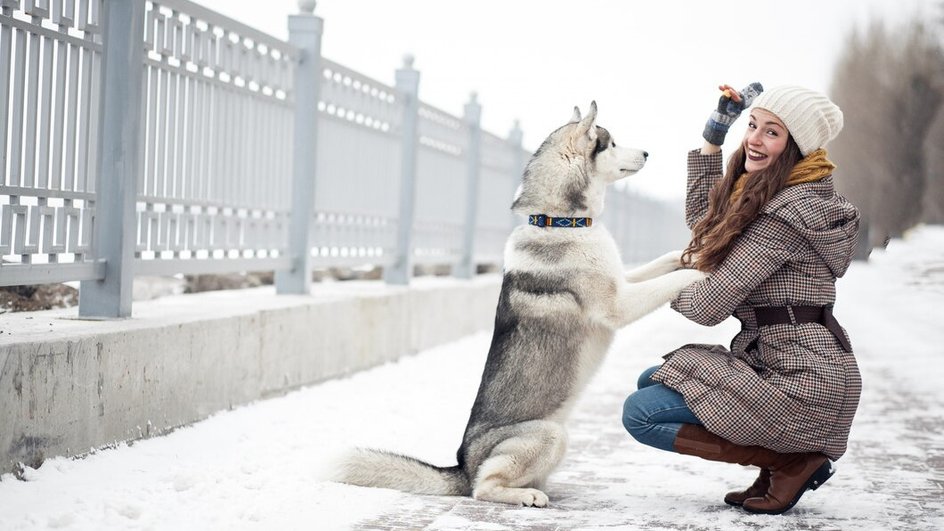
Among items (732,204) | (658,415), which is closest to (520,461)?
(658,415)

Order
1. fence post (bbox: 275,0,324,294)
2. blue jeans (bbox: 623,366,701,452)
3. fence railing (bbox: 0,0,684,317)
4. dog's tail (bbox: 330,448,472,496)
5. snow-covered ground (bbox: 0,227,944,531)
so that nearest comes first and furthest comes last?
snow-covered ground (bbox: 0,227,944,531) → blue jeans (bbox: 623,366,701,452) → dog's tail (bbox: 330,448,472,496) → fence railing (bbox: 0,0,684,317) → fence post (bbox: 275,0,324,294)

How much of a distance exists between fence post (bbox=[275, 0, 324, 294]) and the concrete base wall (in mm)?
252

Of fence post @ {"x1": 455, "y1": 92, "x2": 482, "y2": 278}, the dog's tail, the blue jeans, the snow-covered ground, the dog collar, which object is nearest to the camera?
the snow-covered ground

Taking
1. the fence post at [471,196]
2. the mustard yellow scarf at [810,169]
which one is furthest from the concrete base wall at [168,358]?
the fence post at [471,196]

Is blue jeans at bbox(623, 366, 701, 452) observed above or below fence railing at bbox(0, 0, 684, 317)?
below

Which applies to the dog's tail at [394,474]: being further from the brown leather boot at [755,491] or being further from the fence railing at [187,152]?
the fence railing at [187,152]

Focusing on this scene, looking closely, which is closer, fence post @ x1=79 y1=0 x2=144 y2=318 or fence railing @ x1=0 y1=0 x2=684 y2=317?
fence railing @ x1=0 y1=0 x2=684 y2=317

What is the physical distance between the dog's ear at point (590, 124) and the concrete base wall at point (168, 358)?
2.43 meters

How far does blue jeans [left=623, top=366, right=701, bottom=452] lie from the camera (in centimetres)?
462

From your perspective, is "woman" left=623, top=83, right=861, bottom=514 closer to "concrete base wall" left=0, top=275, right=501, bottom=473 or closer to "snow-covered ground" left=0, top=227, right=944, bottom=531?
"snow-covered ground" left=0, top=227, right=944, bottom=531

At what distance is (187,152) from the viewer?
22.5 ft

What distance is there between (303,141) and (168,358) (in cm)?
320

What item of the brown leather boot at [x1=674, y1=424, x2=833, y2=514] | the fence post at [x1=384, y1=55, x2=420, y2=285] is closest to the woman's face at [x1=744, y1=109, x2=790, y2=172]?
the brown leather boot at [x1=674, y1=424, x2=833, y2=514]

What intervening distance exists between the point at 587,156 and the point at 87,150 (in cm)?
258
